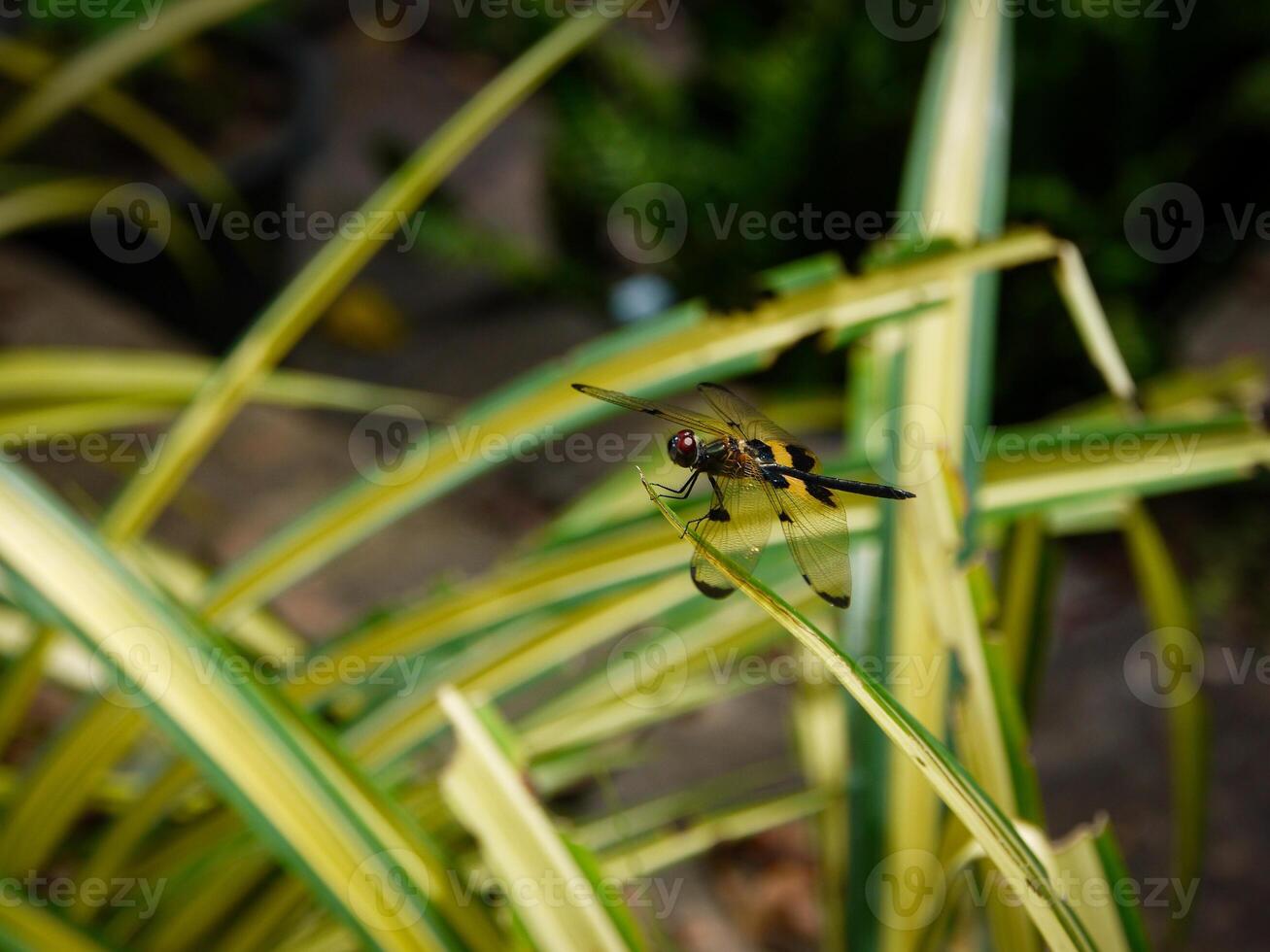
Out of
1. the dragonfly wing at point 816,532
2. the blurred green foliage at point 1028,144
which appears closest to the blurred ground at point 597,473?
the blurred green foliage at point 1028,144

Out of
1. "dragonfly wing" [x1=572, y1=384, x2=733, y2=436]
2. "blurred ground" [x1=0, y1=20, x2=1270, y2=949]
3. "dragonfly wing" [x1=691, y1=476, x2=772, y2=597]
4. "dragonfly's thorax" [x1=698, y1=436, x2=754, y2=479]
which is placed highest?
"blurred ground" [x1=0, y1=20, x2=1270, y2=949]

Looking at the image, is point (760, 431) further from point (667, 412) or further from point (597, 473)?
point (597, 473)

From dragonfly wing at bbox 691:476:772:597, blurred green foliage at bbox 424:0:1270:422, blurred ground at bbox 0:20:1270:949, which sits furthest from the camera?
blurred green foliage at bbox 424:0:1270:422

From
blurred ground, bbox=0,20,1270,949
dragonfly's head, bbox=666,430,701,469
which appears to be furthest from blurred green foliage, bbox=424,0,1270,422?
dragonfly's head, bbox=666,430,701,469

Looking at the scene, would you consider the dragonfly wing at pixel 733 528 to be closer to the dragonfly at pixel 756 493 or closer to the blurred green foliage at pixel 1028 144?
A: the dragonfly at pixel 756 493

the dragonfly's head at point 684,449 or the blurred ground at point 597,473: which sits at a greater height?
the blurred ground at point 597,473

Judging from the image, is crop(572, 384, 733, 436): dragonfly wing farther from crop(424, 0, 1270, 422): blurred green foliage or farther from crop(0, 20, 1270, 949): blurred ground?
crop(424, 0, 1270, 422): blurred green foliage
